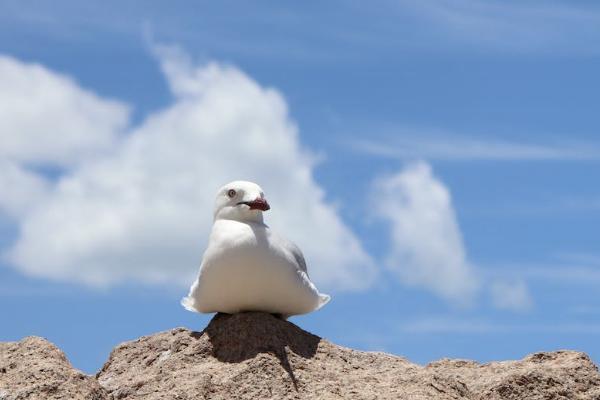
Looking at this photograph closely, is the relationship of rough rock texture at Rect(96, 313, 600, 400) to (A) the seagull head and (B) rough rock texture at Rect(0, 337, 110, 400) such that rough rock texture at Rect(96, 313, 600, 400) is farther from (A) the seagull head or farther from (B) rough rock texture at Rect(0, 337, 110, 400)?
(A) the seagull head

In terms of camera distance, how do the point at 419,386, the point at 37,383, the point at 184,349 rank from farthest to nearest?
1. the point at 184,349
2. the point at 419,386
3. the point at 37,383

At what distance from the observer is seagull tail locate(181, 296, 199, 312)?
11.9m

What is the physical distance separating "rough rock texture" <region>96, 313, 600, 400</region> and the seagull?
0.22m

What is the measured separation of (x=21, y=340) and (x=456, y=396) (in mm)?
4426

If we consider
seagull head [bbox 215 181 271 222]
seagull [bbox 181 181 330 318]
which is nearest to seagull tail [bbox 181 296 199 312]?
seagull [bbox 181 181 330 318]

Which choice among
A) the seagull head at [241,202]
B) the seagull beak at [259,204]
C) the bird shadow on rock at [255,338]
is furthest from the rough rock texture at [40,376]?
the seagull beak at [259,204]

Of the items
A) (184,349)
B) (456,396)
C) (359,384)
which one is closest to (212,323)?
(184,349)

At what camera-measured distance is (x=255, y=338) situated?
11.2 metres

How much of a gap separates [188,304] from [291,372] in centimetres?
177

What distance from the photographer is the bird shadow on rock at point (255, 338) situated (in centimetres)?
1106

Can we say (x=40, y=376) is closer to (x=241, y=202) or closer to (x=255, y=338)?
(x=255, y=338)

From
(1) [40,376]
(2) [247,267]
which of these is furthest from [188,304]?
(1) [40,376]

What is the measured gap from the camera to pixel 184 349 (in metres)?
11.5

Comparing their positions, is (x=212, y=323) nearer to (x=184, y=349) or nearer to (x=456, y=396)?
(x=184, y=349)
